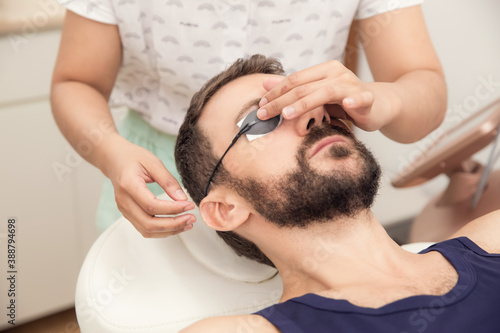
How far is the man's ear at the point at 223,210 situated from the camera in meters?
1.10

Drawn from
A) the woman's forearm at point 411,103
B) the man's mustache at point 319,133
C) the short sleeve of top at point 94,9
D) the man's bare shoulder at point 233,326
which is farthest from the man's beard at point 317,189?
the short sleeve of top at point 94,9

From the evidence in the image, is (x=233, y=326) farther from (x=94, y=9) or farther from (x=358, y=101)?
(x=94, y=9)

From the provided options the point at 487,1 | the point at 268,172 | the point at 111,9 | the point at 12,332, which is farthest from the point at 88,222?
the point at 487,1

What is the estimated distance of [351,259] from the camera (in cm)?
105

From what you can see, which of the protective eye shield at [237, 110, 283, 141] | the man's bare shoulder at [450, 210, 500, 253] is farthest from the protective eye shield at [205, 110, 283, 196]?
the man's bare shoulder at [450, 210, 500, 253]

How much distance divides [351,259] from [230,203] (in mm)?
262

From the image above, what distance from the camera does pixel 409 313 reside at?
92 centimetres

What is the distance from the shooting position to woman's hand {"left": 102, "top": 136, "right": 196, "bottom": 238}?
3.29 feet

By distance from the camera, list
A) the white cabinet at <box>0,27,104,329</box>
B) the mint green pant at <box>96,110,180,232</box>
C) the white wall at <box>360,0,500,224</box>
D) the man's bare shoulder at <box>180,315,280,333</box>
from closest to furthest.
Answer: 1. the man's bare shoulder at <box>180,315,280,333</box>
2. the mint green pant at <box>96,110,180,232</box>
3. the white cabinet at <box>0,27,104,329</box>
4. the white wall at <box>360,0,500,224</box>

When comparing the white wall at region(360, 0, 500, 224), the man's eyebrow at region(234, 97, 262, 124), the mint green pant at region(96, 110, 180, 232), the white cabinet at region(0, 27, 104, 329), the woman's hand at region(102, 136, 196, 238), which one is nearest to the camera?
the woman's hand at region(102, 136, 196, 238)

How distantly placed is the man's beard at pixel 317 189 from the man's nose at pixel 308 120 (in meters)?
0.01

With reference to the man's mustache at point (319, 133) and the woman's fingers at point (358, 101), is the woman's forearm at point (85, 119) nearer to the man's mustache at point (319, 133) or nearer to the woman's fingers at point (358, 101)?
the man's mustache at point (319, 133)

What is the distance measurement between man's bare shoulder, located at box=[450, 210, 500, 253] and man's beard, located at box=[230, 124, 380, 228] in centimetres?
27

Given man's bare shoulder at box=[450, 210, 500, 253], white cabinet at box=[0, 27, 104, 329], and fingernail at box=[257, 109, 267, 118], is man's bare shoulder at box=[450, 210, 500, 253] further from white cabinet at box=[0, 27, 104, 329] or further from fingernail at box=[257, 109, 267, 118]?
white cabinet at box=[0, 27, 104, 329]
